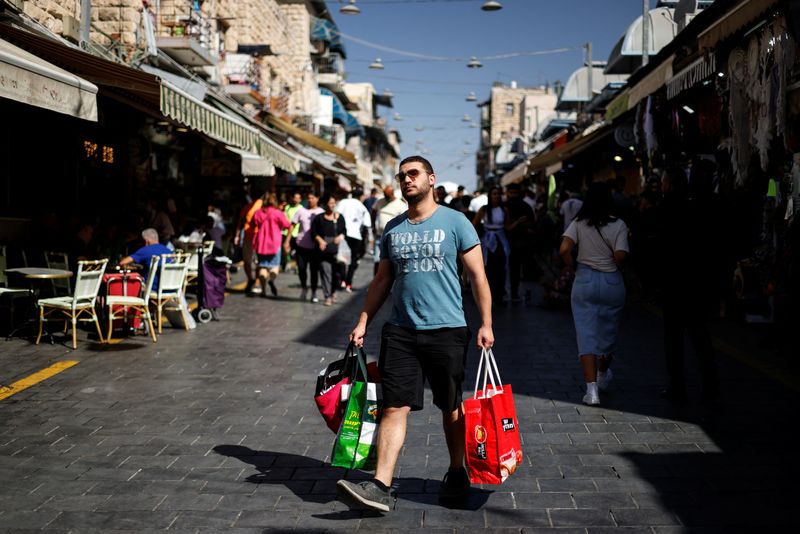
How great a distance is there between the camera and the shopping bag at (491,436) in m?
4.34

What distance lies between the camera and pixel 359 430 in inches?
175

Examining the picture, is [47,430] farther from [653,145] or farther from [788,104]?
[653,145]

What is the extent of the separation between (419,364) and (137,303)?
6043 millimetres

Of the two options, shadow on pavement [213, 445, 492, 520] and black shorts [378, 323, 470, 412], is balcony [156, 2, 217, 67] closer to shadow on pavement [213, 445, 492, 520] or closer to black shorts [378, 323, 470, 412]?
shadow on pavement [213, 445, 492, 520]

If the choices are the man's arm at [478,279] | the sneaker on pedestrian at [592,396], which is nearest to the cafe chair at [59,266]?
the sneaker on pedestrian at [592,396]

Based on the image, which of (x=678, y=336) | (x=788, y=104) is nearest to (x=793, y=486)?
(x=678, y=336)

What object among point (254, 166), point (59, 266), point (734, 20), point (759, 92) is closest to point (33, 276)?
point (59, 266)

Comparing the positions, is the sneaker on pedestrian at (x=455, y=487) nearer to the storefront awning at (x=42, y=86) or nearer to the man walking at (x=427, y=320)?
the man walking at (x=427, y=320)

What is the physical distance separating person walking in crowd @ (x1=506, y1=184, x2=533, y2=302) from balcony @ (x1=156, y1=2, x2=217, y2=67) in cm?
866

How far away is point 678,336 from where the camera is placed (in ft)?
22.4

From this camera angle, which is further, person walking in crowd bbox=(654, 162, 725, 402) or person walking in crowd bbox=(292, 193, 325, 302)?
person walking in crowd bbox=(292, 193, 325, 302)

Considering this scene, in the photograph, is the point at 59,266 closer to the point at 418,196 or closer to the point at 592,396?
the point at 592,396

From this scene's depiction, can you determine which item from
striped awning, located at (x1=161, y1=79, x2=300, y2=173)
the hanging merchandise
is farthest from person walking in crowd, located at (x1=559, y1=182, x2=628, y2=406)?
striped awning, located at (x1=161, y1=79, x2=300, y2=173)

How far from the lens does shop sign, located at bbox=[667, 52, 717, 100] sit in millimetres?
9203
